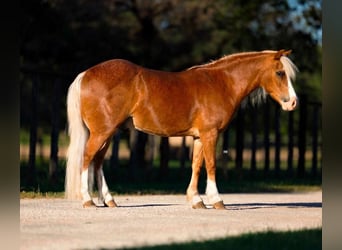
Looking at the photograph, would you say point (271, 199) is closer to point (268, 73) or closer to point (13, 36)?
point (268, 73)

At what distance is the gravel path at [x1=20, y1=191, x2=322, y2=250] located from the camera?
27.6ft

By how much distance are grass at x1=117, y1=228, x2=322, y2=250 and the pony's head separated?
10.5ft

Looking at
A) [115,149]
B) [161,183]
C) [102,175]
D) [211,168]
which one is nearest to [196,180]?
[211,168]

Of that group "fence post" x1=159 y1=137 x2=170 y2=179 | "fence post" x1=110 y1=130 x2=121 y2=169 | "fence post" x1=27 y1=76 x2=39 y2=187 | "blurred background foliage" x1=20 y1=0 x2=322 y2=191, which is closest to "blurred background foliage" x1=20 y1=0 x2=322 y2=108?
"blurred background foliage" x1=20 y1=0 x2=322 y2=191

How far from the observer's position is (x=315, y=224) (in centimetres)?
1064

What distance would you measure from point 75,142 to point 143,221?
7.13 ft

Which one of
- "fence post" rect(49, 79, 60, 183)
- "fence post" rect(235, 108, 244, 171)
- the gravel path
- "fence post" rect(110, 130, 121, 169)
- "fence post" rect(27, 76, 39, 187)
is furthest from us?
"fence post" rect(235, 108, 244, 171)

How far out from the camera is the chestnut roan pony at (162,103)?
38.8ft

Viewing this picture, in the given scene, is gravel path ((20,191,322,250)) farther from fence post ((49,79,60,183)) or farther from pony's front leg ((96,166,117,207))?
fence post ((49,79,60,183))

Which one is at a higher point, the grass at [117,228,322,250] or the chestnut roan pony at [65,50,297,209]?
the chestnut roan pony at [65,50,297,209]

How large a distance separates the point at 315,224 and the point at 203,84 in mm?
2813

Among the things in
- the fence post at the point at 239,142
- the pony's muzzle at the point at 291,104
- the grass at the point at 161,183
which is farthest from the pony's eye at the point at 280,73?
the fence post at the point at 239,142

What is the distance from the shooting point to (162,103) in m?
12.0

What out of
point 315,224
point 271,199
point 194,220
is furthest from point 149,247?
point 271,199
